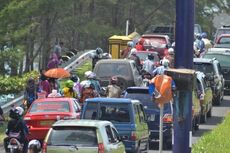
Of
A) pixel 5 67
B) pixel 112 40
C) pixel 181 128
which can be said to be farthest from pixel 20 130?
pixel 5 67

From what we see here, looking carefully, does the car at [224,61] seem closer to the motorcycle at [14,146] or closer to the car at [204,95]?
the car at [204,95]

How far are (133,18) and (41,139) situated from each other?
38816mm

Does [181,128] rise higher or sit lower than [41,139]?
higher

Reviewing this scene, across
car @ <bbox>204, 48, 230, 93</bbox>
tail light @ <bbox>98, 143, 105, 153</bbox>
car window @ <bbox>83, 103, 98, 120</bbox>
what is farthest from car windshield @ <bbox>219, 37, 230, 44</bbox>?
tail light @ <bbox>98, 143, 105, 153</bbox>

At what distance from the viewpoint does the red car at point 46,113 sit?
24562 mm

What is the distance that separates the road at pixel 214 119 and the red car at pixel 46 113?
122cm

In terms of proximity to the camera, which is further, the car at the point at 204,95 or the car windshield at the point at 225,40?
the car windshield at the point at 225,40

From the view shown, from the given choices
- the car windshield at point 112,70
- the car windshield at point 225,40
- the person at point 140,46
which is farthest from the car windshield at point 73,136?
the car windshield at point 225,40

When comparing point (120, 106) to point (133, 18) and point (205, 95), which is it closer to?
point (205, 95)

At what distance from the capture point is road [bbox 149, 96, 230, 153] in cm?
2922

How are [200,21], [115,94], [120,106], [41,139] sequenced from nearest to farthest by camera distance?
1. [120,106]
2. [41,139]
3. [115,94]
4. [200,21]

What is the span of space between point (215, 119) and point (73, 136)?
15951 millimetres

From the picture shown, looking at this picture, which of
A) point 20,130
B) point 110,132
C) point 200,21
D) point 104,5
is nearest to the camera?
point 110,132

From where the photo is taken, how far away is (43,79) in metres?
31.2
